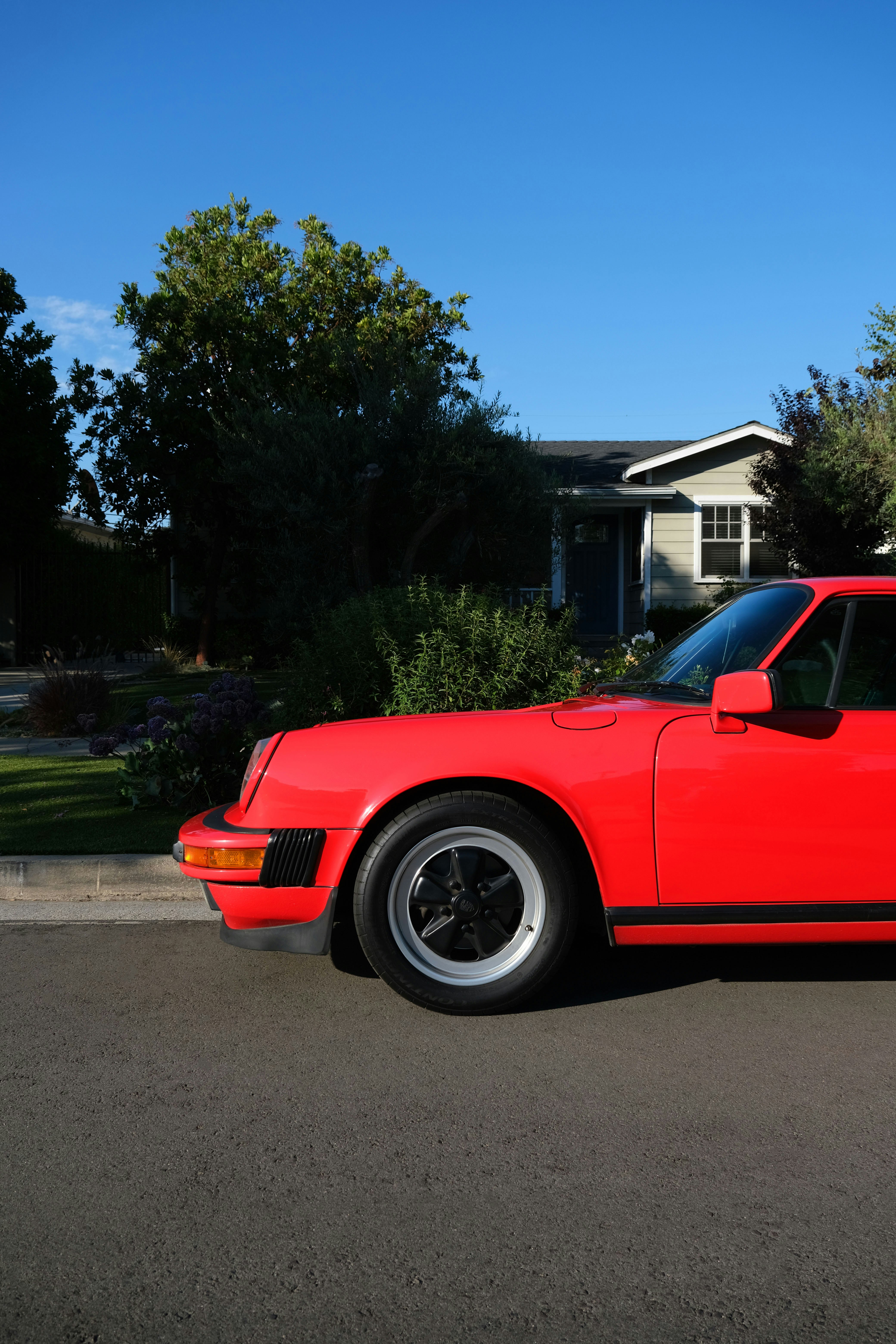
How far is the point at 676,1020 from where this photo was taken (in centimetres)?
376

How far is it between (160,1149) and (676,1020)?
181cm

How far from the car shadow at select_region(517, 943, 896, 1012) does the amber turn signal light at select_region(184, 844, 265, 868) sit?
3.57 feet

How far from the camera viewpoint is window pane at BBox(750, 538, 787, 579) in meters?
21.2

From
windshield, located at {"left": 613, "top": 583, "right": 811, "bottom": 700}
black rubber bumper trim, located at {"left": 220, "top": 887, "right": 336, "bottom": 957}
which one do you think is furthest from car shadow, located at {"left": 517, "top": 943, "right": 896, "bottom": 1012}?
windshield, located at {"left": 613, "top": 583, "right": 811, "bottom": 700}

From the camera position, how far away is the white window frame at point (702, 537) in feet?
69.6

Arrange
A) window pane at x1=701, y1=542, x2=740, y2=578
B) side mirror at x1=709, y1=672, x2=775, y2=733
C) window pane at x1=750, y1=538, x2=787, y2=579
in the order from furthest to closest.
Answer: window pane at x1=701, y1=542, x2=740, y2=578 < window pane at x1=750, y1=538, x2=787, y2=579 < side mirror at x1=709, y1=672, x2=775, y2=733

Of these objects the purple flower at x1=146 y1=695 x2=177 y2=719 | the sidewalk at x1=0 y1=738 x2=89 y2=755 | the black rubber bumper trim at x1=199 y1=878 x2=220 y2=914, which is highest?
the purple flower at x1=146 y1=695 x2=177 y2=719

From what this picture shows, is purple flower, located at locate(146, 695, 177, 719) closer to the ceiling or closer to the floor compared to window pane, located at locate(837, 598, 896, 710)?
closer to the floor

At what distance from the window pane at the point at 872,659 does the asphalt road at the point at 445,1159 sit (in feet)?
3.66

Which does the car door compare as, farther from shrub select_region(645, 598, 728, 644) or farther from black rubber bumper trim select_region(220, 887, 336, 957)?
shrub select_region(645, 598, 728, 644)

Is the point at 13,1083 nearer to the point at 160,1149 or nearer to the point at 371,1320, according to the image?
the point at 160,1149

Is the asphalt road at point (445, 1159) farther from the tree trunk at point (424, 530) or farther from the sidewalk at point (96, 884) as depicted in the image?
the tree trunk at point (424, 530)

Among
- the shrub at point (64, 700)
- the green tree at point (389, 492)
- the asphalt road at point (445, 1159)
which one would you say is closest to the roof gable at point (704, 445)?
the green tree at point (389, 492)

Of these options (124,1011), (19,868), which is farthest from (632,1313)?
(19,868)
